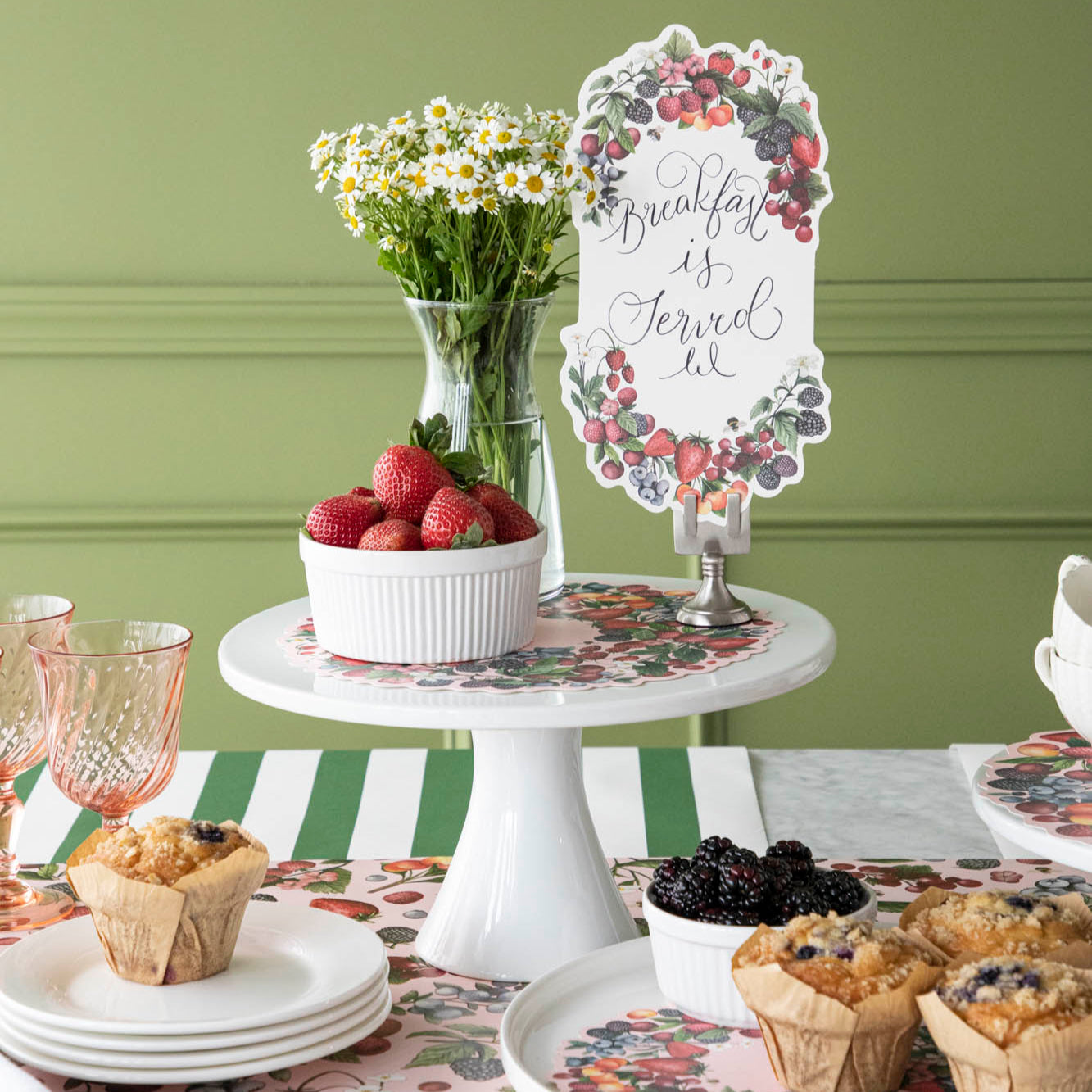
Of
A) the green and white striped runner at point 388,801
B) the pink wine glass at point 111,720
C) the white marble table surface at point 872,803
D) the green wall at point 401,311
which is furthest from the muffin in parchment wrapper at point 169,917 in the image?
the green wall at point 401,311

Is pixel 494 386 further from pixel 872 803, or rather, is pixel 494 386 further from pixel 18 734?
pixel 872 803

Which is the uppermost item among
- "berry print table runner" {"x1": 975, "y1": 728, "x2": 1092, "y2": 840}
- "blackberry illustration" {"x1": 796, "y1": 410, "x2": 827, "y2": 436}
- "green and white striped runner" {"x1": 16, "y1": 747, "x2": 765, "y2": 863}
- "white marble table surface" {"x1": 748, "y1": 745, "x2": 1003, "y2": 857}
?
"blackberry illustration" {"x1": 796, "y1": 410, "x2": 827, "y2": 436}

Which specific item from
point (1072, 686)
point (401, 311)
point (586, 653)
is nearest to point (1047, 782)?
point (1072, 686)

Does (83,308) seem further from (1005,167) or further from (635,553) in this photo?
(1005,167)

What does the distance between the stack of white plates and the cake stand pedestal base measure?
5.1 inches

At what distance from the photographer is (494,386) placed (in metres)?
1.33

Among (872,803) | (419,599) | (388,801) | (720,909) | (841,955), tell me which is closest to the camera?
(841,955)

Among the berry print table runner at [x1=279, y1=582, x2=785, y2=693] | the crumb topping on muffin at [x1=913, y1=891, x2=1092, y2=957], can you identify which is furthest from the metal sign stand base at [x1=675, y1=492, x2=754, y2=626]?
the crumb topping on muffin at [x1=913, y1=891, x2=1092, y2=957]

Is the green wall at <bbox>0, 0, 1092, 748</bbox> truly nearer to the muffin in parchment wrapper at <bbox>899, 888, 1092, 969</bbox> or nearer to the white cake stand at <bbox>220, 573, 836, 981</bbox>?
the white cake stand at <bbox>220, 573, 836, 981</bbox>

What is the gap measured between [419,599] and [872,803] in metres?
1.20

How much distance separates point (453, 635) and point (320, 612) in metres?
0.12

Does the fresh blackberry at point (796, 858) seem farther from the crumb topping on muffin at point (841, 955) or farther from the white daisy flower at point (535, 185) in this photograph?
the white daisy flower at point (535, 185)

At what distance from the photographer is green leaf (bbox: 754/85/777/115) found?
130cm

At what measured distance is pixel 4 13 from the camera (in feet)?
9.46
